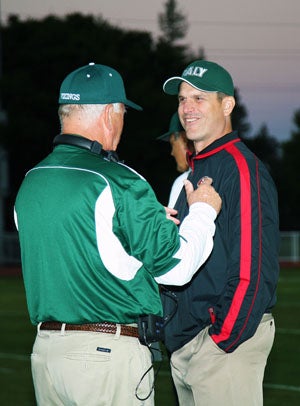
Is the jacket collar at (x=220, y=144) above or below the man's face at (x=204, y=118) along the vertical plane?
below

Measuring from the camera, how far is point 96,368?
409 cm

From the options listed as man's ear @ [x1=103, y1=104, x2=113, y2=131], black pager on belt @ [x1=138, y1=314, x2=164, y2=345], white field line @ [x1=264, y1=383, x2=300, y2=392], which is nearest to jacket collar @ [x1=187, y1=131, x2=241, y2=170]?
man's ear @ [x1=103, y1=104, x2=113, y2=131]

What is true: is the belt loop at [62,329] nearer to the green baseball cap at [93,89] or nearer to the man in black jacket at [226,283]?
the man in black jacket at [226,283]

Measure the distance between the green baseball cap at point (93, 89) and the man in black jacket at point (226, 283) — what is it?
27.5 inches

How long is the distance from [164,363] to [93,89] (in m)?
7.23

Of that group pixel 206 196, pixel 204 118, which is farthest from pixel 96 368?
pixel 204 118

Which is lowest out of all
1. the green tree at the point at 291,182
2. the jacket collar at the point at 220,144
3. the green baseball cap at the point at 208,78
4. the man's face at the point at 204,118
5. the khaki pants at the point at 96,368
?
the green tree at the point at 291,182

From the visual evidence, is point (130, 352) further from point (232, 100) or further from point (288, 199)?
point (288, 199)

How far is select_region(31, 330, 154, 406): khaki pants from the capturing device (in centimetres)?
409

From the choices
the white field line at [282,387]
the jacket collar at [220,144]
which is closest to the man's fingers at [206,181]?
the jacket collar at [220,144]

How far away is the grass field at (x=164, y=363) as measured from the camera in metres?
9.09

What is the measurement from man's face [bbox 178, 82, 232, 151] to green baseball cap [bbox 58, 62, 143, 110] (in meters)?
0.69

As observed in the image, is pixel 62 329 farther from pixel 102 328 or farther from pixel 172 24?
pixel 172 24

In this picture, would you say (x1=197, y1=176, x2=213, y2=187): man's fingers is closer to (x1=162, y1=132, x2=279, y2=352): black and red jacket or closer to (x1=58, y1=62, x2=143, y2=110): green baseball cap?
(x1=162, y1=132, x2=279, y2=352): black and red jacket
